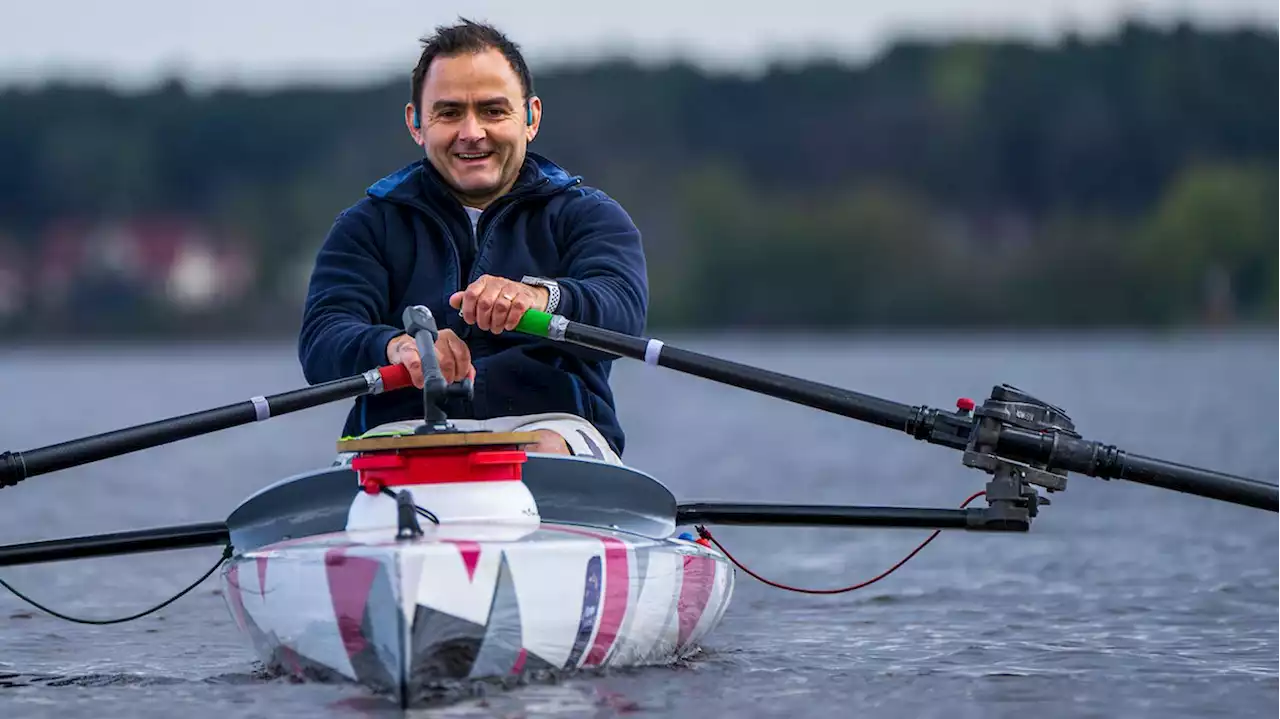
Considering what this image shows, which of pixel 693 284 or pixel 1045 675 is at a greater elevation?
pixel 693 284

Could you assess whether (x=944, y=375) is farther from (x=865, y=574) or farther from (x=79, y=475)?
(x=865, y=574)

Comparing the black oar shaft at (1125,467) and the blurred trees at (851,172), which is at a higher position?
the blurred trees at (851,172)

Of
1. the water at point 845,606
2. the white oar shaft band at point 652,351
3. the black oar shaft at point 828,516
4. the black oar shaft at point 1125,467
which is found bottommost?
the water at point 845,606

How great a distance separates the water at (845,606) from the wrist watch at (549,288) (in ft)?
3.97

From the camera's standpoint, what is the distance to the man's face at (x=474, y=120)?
704 centimetres

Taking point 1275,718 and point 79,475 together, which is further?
point 79,475

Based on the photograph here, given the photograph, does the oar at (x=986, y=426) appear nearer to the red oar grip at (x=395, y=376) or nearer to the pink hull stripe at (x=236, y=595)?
the red oar grip at (x=395, y=376)

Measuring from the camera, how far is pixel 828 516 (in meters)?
7.04

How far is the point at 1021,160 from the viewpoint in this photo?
7762 cm

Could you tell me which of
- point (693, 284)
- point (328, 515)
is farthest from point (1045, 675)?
point (693, 284)

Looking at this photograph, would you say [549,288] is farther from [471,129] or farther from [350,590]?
[350,590]

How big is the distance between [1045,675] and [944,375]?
3670 cm

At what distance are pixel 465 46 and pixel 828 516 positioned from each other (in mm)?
2036

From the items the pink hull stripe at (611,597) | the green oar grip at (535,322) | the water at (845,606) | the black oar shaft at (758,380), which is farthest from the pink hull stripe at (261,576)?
the black oar shaft at (758,380)
